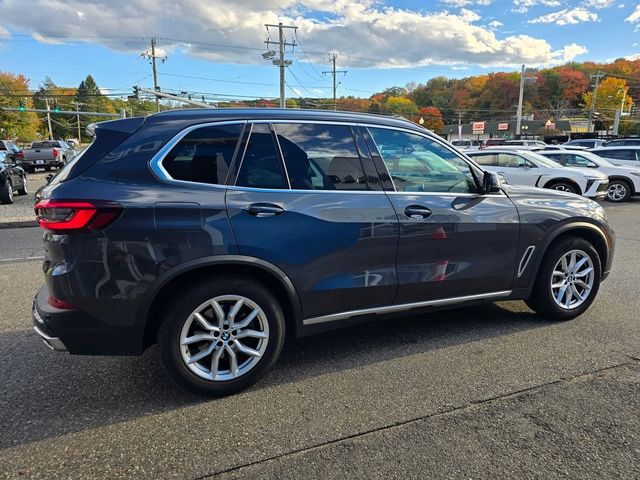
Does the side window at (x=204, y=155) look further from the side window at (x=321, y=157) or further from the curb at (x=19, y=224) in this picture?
the curb at (x=19, y=224)

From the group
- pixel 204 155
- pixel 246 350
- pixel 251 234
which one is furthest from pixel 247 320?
pixel 204 155

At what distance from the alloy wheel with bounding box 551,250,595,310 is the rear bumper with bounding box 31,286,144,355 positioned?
3477 mm

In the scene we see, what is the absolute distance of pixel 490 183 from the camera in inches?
145

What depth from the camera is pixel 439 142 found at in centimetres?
376

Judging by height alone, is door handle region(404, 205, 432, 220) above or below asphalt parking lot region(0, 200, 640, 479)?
above

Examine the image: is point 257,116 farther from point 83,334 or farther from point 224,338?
point 83,334

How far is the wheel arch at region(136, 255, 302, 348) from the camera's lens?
277 cm

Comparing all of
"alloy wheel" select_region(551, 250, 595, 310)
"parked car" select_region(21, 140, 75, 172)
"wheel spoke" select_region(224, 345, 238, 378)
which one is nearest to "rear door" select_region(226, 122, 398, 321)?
"wheel spoke" select_region(224, 345, 238, 378)

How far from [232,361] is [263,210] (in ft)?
3.29

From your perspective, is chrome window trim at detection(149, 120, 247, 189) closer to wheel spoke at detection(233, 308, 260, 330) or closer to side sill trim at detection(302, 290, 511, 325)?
wheel spoke at detection(233, 308, 260, 330)

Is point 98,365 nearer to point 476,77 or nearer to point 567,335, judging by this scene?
point 567,335

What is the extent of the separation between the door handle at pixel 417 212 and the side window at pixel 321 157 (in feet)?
1.12

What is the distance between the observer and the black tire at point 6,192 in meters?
12.2

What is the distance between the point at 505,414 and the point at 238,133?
2445mm
